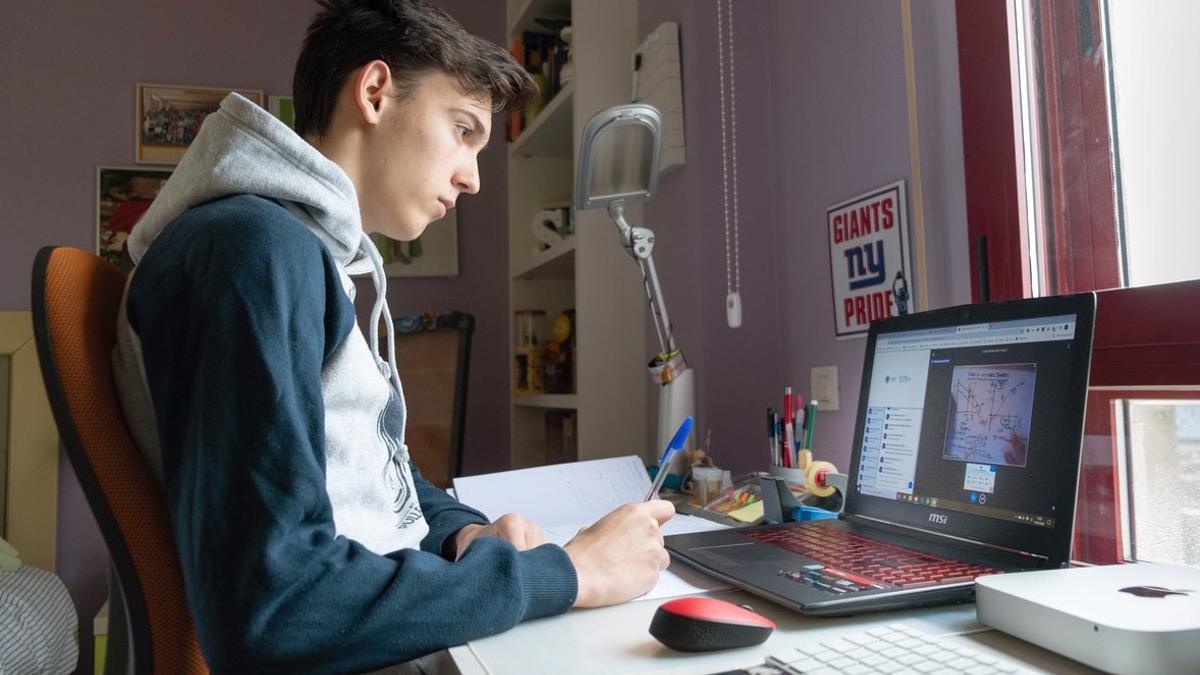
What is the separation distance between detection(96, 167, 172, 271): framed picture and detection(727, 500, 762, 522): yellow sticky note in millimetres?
2160

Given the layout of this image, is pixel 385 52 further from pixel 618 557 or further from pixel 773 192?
pixel 773 192

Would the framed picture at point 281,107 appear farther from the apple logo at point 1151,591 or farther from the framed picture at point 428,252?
the apple logo at point 1151,591

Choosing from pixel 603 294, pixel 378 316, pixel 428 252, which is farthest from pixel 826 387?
pixel 428 252

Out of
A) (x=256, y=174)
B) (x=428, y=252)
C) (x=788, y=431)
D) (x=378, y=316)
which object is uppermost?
(x=428, y=252)

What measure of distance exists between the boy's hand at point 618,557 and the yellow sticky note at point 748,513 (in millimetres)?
371

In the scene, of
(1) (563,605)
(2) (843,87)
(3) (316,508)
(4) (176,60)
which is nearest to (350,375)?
(3) (316,508)

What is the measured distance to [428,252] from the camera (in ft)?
9.14

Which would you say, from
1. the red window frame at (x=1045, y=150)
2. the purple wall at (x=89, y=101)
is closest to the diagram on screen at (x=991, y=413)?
the red window frame at (x=1045, y=150)

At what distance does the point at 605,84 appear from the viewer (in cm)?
204

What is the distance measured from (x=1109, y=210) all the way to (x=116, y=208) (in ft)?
8.55

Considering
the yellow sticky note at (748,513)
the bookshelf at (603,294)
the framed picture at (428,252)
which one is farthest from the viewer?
the framed picture at (428,252)

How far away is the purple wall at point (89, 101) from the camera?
8.15ft

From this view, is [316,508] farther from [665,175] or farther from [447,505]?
[665,175]

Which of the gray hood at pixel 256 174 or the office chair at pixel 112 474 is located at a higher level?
the gray hood at pixel 256 174
